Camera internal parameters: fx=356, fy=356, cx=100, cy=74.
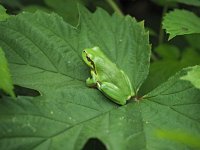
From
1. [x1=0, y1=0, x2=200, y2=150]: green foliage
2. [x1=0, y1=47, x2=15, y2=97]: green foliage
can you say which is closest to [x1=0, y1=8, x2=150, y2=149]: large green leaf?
[x1=0, y1=0, x2=200, y2=150]: green foliage

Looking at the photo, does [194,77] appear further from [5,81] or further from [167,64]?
[167,64]

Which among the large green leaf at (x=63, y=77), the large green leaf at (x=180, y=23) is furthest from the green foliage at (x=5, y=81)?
the large green leaf at (x=180, y=23)

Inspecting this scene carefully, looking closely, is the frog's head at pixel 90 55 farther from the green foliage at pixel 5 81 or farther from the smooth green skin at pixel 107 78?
the green foliage at pixel 5 81

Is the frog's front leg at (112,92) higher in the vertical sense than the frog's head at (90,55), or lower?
lower

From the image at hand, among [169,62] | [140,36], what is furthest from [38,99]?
[169,62]

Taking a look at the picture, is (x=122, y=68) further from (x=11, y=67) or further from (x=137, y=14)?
(x=137, y=14)

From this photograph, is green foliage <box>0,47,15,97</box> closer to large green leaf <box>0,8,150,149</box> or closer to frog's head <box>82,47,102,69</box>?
large green leaf <box>0,8,150,149</box>
